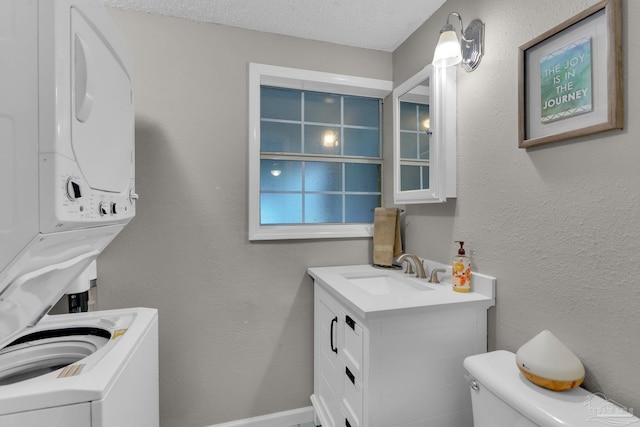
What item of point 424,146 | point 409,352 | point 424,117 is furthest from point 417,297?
point 424,117

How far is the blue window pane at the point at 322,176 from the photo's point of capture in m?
2.16

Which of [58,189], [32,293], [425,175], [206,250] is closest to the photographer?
[58,189]

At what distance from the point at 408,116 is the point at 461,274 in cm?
97

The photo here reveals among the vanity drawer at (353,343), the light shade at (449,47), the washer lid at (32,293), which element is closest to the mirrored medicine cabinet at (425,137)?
the light shade at (449,47)

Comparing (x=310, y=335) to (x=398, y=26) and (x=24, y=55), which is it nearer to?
(x=24, y=55)

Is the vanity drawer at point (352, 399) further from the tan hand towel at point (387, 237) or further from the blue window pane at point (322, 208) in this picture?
the blue window pane at point (322, 208)

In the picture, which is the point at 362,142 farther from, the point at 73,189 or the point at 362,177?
the point at 73,189

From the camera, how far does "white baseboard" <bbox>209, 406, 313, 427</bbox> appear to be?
188cm

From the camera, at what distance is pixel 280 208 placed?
2131mm

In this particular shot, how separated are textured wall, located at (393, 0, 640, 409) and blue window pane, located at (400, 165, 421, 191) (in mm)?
201

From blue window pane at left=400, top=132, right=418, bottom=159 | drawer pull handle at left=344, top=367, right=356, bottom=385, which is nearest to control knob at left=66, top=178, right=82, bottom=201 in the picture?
drawer pull handle at left=344, top=367, right=356, bottom=385

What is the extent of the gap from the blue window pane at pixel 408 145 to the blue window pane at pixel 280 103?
735mm

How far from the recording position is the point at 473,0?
4.81ft

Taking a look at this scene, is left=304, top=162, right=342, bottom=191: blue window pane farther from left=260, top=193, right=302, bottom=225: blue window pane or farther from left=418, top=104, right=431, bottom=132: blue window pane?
left=418, top=104, right=431, bottom=132: blue window pane
